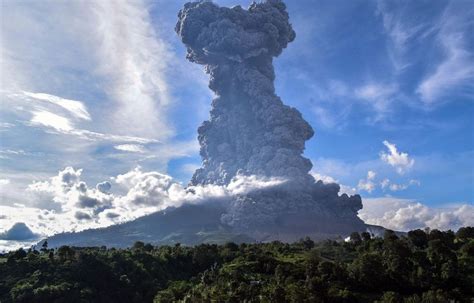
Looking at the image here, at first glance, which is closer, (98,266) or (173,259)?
(98,266)

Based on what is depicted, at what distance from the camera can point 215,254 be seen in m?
178

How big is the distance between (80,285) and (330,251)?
85.6 m

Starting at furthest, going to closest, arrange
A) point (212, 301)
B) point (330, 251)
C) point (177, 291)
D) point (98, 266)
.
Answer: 1. point (330, 251)
2. point (98, 266)
3. point (177, 291)
4. point (212, 301)

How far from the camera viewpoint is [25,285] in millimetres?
137125

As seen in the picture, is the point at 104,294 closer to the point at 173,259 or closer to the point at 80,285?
the point at 80,285

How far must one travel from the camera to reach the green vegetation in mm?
104375

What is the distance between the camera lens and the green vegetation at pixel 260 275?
104m

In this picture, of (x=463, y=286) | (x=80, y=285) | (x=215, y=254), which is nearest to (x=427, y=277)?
(x=463, y=286)

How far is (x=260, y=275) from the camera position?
126500 millimetres

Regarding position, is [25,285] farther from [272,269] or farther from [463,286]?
[463,286]

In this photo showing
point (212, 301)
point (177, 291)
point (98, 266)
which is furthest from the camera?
point (98, 266)

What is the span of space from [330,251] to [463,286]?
6860 centimetres

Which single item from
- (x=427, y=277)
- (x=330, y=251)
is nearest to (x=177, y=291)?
→ (x=427, y=277)

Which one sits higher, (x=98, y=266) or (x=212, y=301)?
(x=98, y=266)
